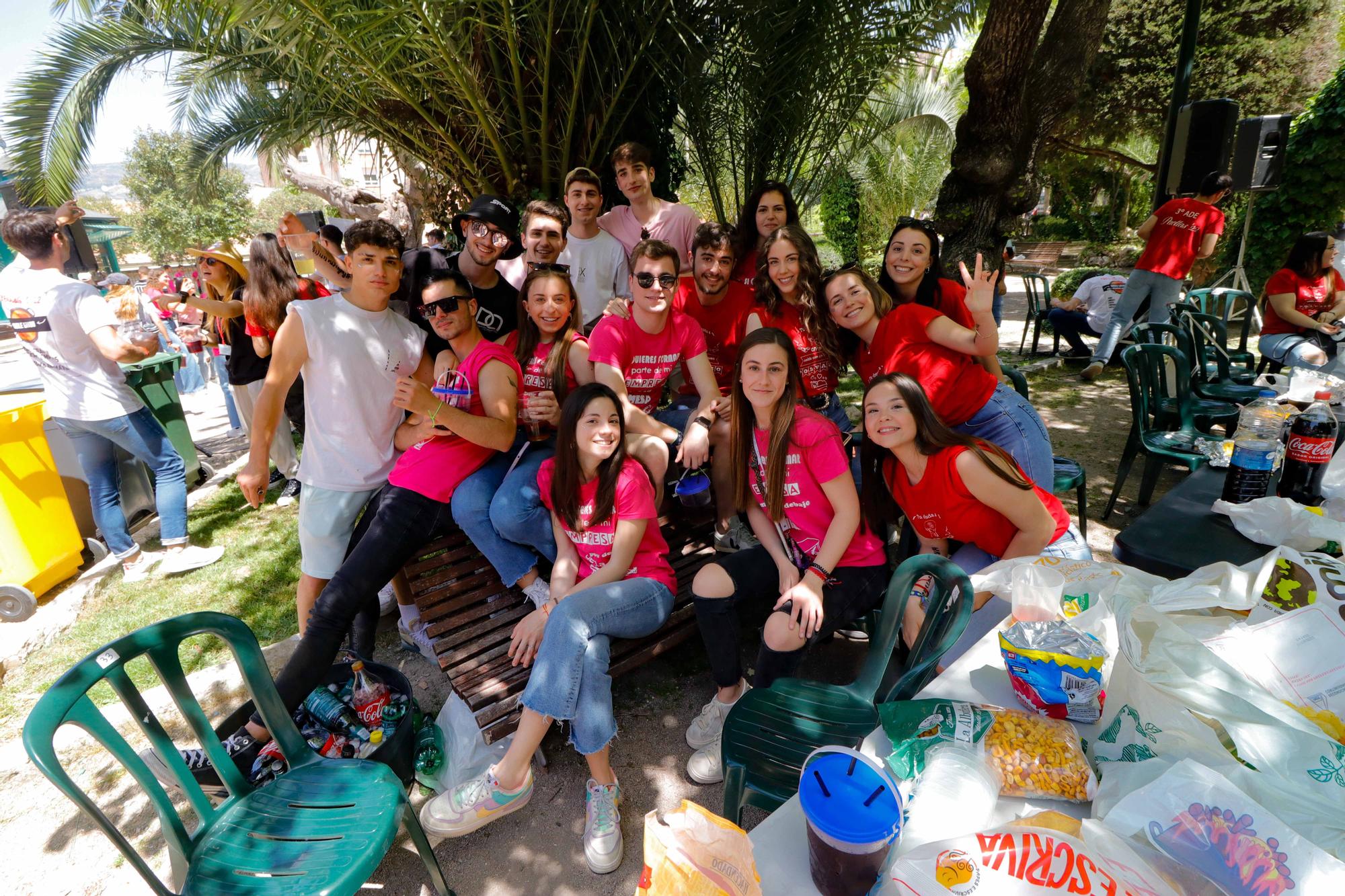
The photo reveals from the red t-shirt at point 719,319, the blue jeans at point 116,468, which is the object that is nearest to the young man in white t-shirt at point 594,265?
the red t-shirt at point 719,319

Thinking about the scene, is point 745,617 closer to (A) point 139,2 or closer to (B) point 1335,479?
(B) point 1335,479

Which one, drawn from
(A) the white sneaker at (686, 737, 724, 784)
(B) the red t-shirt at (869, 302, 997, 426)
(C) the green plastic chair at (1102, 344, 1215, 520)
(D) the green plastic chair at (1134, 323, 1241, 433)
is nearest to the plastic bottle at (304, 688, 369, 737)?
(A) the white sneaker at (686, 737, 724, 784)

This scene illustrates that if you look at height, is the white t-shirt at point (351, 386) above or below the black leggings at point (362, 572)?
above

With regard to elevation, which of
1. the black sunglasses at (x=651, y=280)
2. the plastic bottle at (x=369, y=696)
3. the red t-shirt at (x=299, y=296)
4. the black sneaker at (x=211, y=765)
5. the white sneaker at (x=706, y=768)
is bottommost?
the white sneaker at (x=706, y=768)

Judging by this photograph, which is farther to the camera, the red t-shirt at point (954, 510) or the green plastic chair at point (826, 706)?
the red t-shirt at point (954, 510)

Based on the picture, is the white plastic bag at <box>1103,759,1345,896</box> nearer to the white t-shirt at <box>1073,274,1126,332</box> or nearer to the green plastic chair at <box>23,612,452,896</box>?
the green plastic chair at <box>23,612,452,896</box>

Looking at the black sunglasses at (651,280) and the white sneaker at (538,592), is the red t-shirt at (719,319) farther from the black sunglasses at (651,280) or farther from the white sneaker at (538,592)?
the white sneaker at (538,592)

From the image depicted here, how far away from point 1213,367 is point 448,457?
5.93 meters

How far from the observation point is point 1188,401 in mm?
4293

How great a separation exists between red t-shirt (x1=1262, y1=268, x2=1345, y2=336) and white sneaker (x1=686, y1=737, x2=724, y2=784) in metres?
5.78

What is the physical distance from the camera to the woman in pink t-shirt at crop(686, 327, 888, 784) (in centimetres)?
247

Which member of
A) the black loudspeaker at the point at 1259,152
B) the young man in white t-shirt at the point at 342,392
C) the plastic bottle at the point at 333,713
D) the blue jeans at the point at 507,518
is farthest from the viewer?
the black loudspeaker at the point at 1259,152

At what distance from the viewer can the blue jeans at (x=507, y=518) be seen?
283 cm

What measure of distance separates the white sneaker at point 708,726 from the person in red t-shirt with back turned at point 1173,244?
6266 mm
